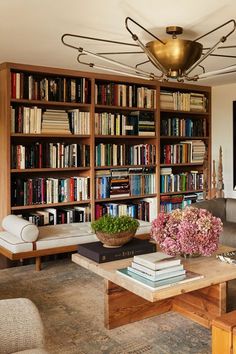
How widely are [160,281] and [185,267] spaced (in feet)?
1.15

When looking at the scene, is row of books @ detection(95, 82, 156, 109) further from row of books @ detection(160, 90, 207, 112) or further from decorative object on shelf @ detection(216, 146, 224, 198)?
decorative object on shelf @ detection(216, 146, 224, 198)

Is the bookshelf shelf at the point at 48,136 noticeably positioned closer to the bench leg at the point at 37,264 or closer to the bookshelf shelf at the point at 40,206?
the bookshelf shelf at the point at 40,206

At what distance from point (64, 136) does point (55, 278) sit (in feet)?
5.32

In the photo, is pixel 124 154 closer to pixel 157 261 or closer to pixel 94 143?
pixel 94 143

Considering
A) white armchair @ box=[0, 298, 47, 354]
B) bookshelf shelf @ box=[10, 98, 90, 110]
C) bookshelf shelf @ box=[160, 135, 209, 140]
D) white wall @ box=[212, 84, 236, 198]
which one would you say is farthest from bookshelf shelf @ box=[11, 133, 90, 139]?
white armchair @ box=[0, 298, 47, 354]

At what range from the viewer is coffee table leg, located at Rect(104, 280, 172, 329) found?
2.73 metres

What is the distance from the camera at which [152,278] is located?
2357 mm

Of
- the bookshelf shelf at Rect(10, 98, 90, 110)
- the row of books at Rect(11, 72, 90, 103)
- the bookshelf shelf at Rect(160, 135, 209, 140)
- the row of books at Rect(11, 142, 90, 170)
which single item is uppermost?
the row of books at Rect(11, 72, 90, 103)

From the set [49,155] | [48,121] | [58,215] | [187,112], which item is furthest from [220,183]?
[48,121]

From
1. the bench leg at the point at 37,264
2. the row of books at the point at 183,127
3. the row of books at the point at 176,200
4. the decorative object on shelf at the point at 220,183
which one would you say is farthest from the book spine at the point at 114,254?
the row of books at the point at 183,127

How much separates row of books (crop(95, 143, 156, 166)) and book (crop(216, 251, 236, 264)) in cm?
232

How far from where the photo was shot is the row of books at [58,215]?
4.54 metres

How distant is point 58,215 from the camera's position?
15.4 feet

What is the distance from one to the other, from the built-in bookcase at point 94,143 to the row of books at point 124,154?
12 mm
